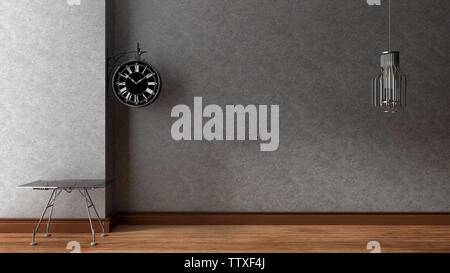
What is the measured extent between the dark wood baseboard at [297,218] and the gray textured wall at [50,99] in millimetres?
501

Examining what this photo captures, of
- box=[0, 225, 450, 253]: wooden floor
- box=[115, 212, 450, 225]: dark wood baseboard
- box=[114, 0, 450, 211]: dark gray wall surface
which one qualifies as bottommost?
box=[0, 225, 450, 253]: wooden floor

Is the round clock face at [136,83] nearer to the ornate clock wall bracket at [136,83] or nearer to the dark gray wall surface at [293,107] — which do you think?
the ornate clock wall bracket at [136,83]

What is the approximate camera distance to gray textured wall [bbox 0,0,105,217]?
3.59 meters

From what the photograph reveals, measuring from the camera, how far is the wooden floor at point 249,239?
3.11m

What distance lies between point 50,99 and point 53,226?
1220 mm

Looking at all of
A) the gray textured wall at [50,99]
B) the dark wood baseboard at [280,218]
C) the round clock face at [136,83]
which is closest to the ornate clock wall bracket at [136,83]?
the round clock face at [136,83]

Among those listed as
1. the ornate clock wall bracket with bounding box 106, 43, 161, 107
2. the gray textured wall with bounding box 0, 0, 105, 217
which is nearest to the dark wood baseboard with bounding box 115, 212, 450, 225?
the gray textured wall with bounding box 0, 0, 105, 217

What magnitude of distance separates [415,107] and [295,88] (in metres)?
1.27

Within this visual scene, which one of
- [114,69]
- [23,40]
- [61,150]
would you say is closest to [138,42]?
[114,69]

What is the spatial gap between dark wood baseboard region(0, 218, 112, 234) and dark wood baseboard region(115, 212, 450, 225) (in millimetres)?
332

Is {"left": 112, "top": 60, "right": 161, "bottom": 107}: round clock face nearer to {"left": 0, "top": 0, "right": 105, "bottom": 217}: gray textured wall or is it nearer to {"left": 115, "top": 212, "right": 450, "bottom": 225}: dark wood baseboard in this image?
{"left": 0, "top": 0, "right": 105, "bottom": 217}: gray textured wall

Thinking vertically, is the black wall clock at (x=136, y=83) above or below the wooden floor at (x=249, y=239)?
above

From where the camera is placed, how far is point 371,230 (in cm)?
365
